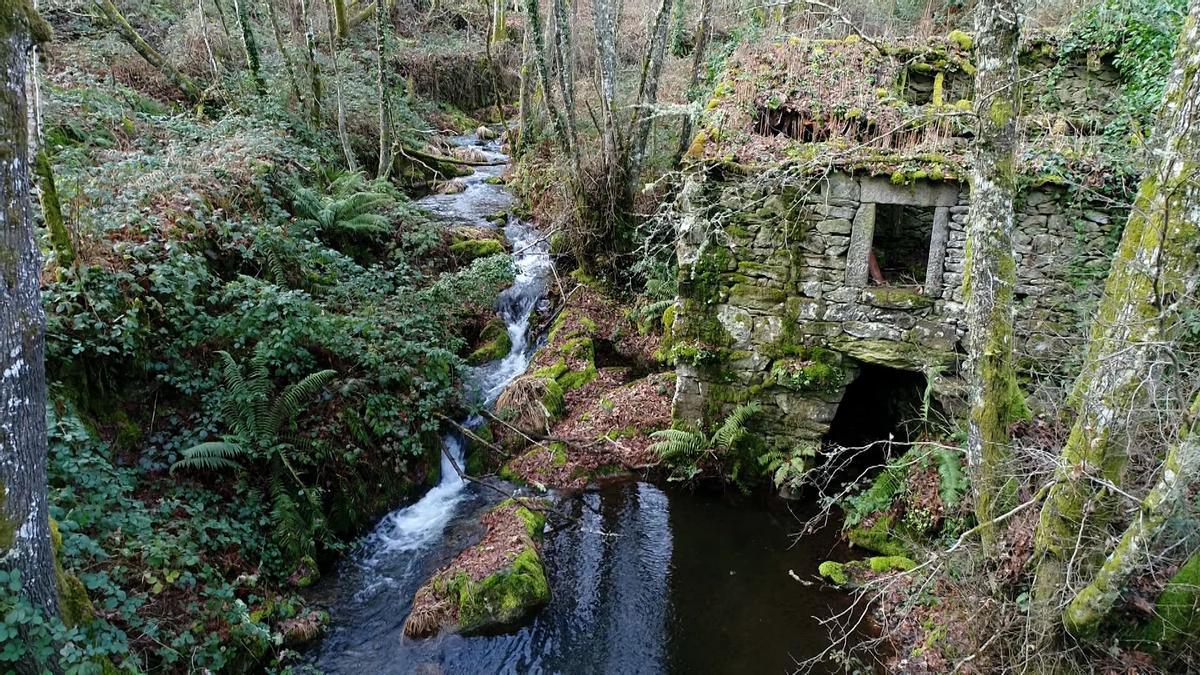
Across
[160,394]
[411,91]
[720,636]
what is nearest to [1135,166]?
[720,636]

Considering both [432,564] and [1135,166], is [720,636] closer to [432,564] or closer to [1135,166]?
[432,564]

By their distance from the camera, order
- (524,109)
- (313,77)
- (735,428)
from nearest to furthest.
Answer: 1. (735,428)
2. (313,77)
3. (524,109)

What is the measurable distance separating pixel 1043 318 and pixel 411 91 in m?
16.9

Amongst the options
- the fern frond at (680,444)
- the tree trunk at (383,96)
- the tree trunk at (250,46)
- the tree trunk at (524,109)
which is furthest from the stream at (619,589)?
the tree trunk at (524,109)

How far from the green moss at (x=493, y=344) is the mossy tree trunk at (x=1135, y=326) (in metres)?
7.14

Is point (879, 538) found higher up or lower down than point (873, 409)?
lower down

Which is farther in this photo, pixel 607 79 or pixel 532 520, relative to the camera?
pixel 607 79

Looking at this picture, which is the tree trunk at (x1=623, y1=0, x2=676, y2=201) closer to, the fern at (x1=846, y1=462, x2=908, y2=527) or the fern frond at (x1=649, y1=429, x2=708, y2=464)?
the fern frond at (x1=649, y1=429, x2=708, y2=464)

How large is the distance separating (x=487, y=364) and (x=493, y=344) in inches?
14.2

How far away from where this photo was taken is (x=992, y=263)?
4.40 metres

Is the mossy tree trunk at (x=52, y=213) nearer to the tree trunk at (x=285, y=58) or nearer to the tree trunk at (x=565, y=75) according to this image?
the tree trunk at (x=565, y=75)

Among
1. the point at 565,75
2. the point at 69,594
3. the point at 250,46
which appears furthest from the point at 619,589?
the point at 250,46

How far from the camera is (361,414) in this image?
7.04m

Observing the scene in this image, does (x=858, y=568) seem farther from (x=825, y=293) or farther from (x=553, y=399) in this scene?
(x=553, y=399)
